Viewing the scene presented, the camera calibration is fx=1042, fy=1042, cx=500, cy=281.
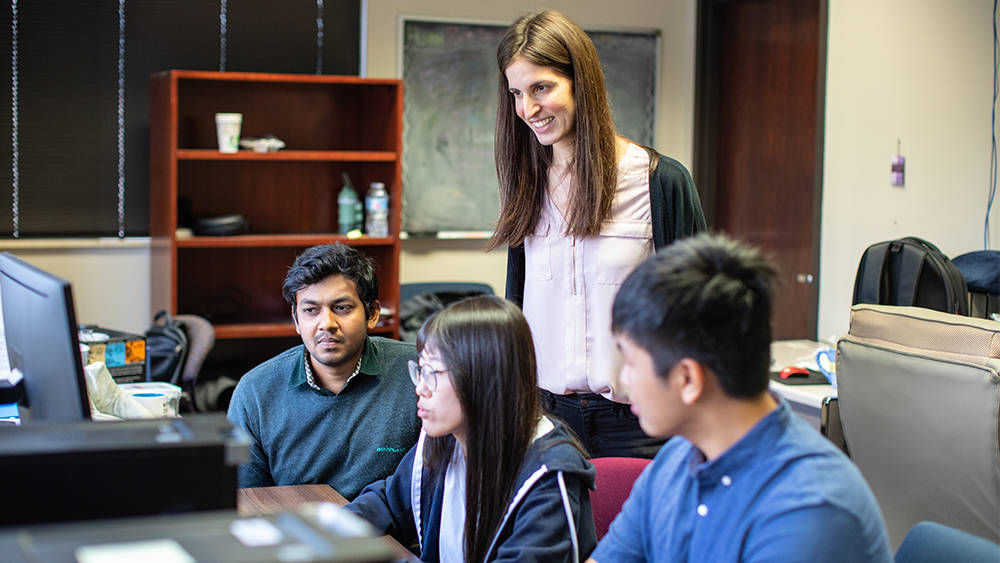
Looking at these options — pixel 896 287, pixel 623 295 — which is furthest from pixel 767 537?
pixel 896 287

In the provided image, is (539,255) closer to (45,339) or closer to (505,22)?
(45,339)

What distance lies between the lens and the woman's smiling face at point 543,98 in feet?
6.59

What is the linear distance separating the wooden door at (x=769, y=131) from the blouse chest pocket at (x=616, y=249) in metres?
2.58

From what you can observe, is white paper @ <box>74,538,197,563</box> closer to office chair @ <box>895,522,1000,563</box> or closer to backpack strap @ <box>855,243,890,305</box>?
Answer: office chair @ <box>895,522,1000,563</box>

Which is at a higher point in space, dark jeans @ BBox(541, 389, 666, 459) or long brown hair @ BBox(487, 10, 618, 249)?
long brown hair @ BBox(487, 10, 618, 249)

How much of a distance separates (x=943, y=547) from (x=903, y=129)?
321 cm

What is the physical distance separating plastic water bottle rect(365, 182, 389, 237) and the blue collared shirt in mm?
3250

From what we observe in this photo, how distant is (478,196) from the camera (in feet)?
16.9

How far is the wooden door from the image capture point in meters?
4.67

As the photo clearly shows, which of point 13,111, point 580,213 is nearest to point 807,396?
point 580,213

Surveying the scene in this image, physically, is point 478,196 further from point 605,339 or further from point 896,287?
point 605,339

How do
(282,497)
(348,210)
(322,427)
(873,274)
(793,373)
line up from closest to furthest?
(282,497), (322,427), (793,373), (873,274), (348,210)

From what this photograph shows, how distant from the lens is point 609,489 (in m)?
1.84

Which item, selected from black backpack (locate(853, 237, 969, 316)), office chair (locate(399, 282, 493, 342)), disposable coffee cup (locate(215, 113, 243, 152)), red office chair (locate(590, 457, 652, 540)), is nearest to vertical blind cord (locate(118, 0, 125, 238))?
disposable coffee cup (locate(215, 113, 243, 152))
